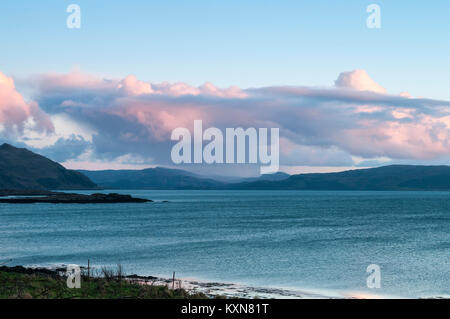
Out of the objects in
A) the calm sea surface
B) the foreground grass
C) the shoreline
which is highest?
the foreground grass

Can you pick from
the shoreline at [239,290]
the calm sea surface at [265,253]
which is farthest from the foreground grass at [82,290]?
the calm sea surface at [265,253]

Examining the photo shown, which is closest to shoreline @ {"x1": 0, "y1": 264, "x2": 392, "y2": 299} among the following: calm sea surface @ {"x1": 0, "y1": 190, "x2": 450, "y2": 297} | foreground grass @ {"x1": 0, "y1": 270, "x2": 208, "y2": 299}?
calm sea surface @ {"x1": 0, "y1": 190, "x2": 450, "y2": 297}

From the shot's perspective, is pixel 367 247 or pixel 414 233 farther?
pixel 414 233

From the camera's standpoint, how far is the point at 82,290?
29.0 metres

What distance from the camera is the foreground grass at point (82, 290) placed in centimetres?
2673

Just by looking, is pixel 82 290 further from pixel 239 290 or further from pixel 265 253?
pixel 265 253

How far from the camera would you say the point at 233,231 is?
3573 inches

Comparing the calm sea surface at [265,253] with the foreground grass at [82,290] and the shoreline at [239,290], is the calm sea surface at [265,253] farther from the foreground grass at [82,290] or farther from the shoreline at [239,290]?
the foreground grass at [82,290]

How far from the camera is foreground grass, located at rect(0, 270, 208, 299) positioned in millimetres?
26734

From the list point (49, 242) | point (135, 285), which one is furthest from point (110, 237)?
point (135, 285)

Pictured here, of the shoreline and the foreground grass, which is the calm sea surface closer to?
the shoreline

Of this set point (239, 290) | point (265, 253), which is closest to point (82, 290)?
point (239, 290)
